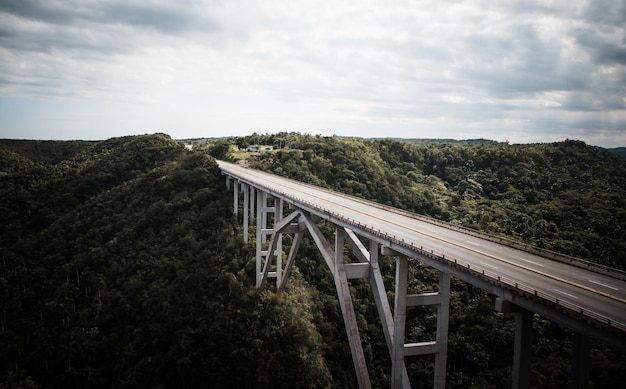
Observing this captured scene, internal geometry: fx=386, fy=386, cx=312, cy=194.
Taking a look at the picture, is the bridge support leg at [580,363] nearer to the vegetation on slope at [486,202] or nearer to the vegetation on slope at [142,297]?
the vegetation on slope at [486,202]

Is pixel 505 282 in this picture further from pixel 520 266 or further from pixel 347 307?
pixel 347 307

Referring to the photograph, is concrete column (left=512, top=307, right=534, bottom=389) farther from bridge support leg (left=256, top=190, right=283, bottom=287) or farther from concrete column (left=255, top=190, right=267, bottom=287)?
concrete column (left=255, top=190, right=267, bottom=287)

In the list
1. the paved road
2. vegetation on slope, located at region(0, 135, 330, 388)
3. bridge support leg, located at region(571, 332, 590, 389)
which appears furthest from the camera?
vegetation on slope, located at region(0, 135, 330, 388)

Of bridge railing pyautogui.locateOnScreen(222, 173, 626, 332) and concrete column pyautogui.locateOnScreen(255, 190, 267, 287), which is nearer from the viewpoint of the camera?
bridge railing pyautogui.locateOnScreen(222, 173, 626, 332)

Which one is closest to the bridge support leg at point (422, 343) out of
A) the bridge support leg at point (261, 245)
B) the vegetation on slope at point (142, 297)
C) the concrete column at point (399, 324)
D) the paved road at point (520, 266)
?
the concrete column at point (399, 324)

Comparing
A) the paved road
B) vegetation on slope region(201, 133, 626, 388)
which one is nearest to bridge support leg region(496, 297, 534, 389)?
the paved road

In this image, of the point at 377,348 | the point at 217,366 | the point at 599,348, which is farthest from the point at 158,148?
the point at 599,348

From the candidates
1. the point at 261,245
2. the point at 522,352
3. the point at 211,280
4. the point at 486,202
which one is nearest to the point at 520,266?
the point at 522,352

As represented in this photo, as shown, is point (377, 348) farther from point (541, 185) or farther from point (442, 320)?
point (541, 185)
